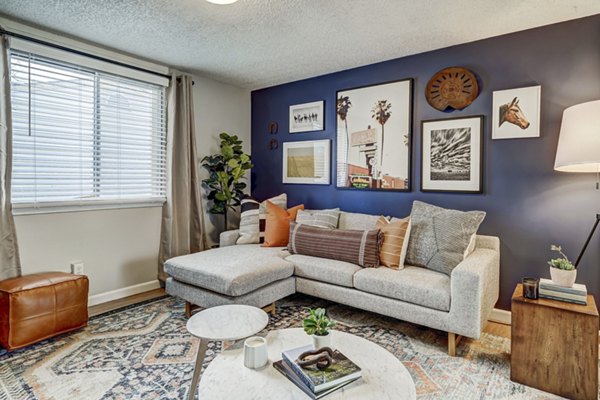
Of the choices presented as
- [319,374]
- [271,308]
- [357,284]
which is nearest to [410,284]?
[357,284]

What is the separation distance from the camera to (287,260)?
3021 mm

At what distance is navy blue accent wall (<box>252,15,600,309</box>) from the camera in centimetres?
251

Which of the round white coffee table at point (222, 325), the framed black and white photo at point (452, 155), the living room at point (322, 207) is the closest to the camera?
the round white coffee table at point (222, 325)

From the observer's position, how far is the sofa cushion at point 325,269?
2.70 metres

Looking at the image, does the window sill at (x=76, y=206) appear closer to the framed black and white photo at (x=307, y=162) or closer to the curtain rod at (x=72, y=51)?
the curtain rod at (x=72, y=51)

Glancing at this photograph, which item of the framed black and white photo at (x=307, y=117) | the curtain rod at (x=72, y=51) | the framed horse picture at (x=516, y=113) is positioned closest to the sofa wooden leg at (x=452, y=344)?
the framed horse picture at (x=516, y=113)

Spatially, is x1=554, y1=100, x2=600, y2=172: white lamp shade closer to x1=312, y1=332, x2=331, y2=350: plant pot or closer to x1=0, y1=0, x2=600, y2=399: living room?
x1=0, y1=0, x2=600, y2=399: living room

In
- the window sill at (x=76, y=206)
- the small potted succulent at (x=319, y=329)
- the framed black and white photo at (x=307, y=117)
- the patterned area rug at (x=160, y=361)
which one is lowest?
the patterned area rug at (x=160, y=361)

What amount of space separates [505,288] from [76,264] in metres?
3.74

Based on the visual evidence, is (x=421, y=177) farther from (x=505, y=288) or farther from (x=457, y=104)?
(x=505, y=288)

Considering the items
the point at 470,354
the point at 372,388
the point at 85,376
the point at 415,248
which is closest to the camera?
the point at 372,388

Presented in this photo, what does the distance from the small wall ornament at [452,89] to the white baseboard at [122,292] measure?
11.1 ft

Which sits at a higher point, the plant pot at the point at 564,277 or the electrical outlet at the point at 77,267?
the plant pot at the point at 564,277

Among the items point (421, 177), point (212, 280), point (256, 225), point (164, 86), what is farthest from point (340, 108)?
point (212, 280)
